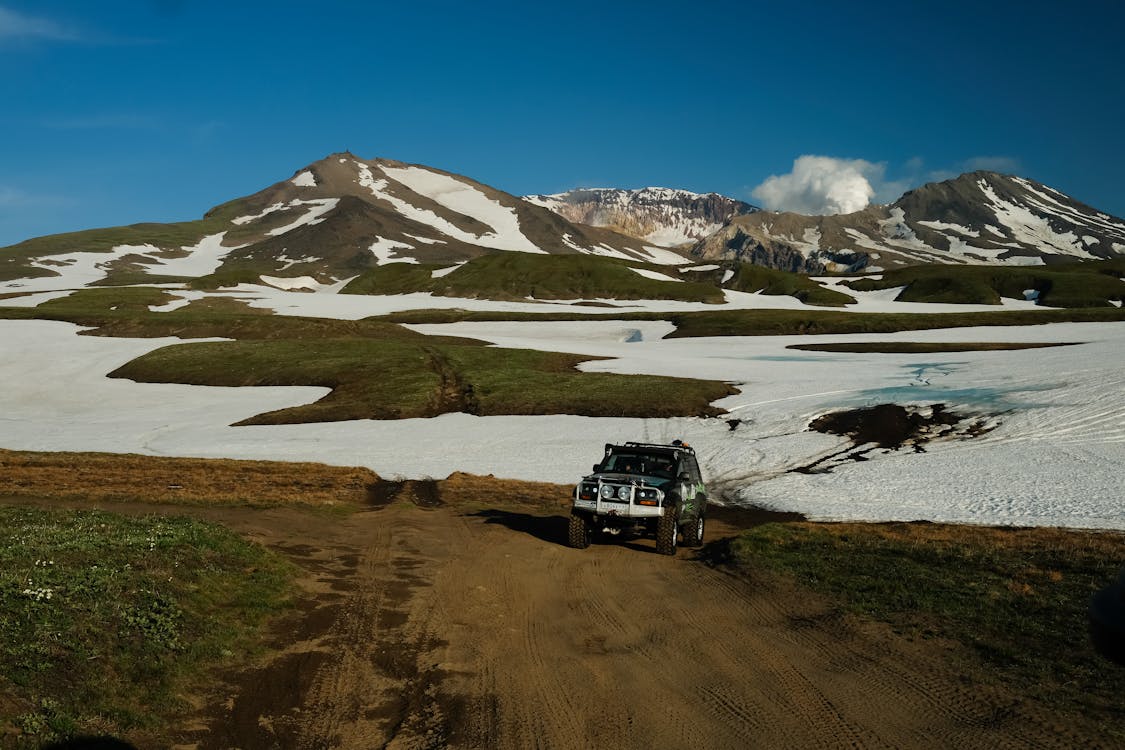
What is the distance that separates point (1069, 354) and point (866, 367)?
53.9 ft

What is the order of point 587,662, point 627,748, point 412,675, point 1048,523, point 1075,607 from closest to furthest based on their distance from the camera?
1. point 627,748
2. point 412,675
3. point 587,662
4. point 1075,607
5. point 1048,523

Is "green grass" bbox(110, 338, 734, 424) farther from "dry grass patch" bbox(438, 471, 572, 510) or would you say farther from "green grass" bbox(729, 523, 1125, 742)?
"green grass" bbox(729, 523, 1125, 742)

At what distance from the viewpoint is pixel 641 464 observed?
23578 mm

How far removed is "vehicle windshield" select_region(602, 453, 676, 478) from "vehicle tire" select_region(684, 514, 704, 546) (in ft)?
5.80

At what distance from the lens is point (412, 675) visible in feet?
38.7

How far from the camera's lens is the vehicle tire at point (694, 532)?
23656 millimetres

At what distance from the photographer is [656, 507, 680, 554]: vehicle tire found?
2156 centimetres

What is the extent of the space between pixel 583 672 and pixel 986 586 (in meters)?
9.40

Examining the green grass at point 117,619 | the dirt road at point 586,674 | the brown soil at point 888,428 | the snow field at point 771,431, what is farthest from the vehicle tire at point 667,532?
the brown soil at point 888,428

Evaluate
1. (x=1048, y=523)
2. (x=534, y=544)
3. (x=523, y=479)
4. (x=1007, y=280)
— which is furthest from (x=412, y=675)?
(x=1007, y=280)

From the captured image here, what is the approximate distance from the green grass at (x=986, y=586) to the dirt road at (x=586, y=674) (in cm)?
84

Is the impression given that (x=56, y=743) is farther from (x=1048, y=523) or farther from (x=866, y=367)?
(x=866, y=367)

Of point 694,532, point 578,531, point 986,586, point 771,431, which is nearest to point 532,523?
point 578,531

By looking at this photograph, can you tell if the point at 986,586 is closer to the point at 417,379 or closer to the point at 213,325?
the point at 417,379
